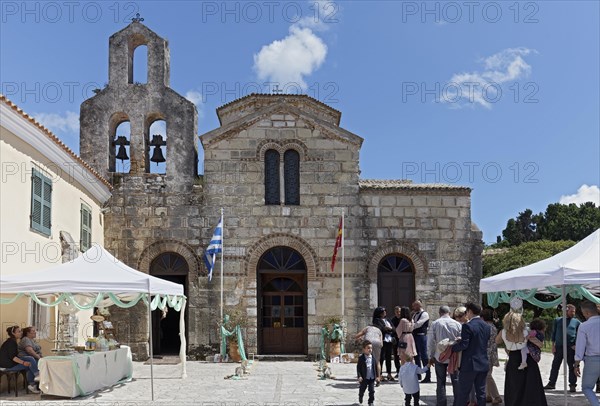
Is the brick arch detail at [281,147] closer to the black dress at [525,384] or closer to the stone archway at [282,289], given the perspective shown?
the stone archway at [282,289]

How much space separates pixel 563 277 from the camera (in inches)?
379

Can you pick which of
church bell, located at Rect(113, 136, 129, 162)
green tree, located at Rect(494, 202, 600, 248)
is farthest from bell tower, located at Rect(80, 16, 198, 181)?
green tree, located at Rect(494, 202, 600, 248)

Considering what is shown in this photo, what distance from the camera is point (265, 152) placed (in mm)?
20094

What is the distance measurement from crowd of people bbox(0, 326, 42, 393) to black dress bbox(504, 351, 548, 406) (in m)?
8.32

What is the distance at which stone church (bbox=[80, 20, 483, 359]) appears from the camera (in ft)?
64.0

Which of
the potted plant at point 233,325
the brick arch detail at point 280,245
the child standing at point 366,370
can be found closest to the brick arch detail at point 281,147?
the brick arch detail at point 280,245

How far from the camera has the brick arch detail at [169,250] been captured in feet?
64.1

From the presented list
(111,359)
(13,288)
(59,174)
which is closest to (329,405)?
(111,359)

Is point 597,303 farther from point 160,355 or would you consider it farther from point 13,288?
point 160,355

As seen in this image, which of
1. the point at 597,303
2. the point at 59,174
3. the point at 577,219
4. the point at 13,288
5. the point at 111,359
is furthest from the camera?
the point at 577,219

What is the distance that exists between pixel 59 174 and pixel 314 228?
7.13 meters

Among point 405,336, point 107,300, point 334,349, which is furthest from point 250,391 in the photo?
point 334,349

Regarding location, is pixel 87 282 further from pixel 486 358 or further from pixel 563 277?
pixel 563 277

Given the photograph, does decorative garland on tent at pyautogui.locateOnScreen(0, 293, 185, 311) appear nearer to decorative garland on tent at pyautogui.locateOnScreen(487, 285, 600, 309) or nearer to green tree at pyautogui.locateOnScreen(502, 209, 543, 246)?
decorative garland on tent at pyautogui.locateOnScreen(487, 285, 600, 309)
